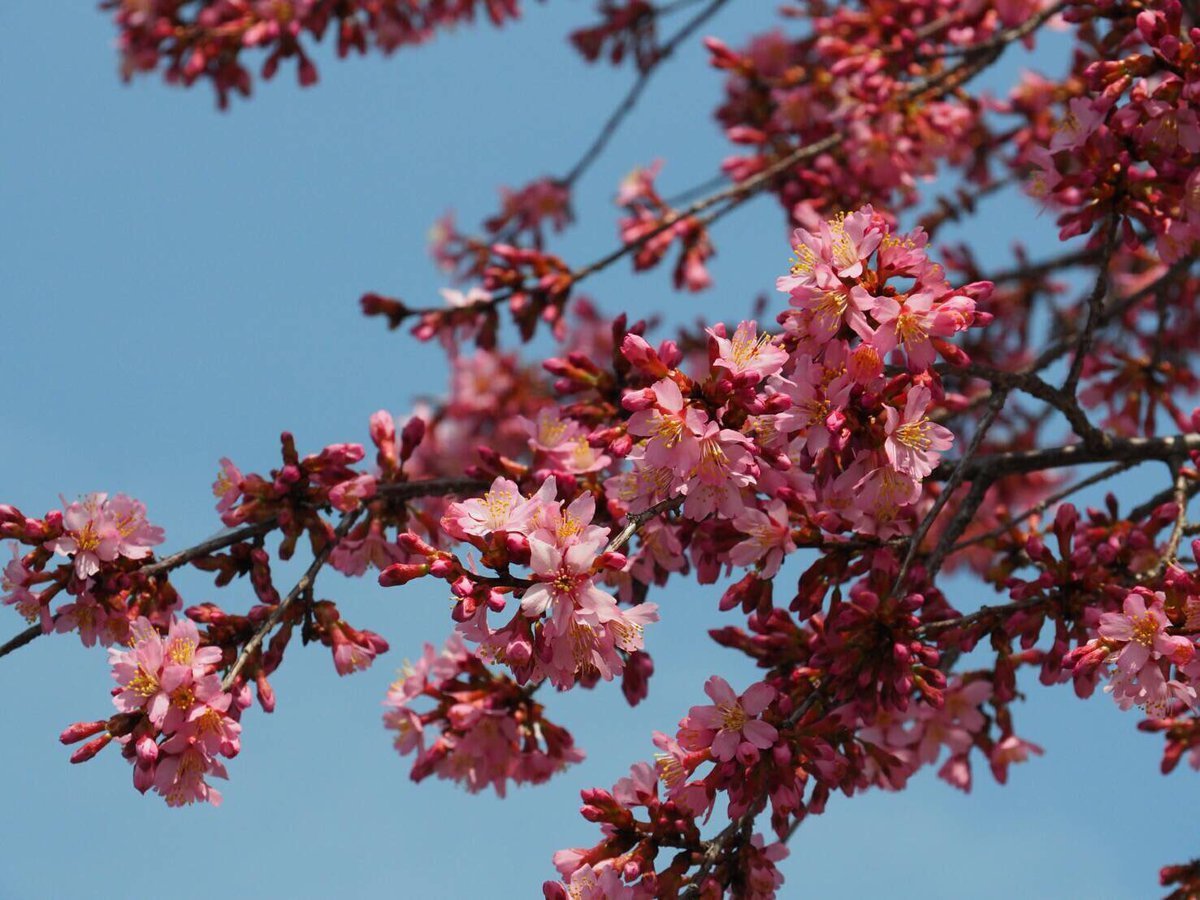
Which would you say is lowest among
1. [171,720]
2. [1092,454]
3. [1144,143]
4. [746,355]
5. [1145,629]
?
[171,720]

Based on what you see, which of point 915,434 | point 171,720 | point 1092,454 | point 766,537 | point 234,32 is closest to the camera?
point 915,434

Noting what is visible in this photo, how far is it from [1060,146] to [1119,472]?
1.01 meters

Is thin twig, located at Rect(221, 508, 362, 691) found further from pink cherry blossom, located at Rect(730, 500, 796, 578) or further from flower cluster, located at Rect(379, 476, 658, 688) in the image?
pink cherry blossom, located at Rect(730, 500, 796, 578)

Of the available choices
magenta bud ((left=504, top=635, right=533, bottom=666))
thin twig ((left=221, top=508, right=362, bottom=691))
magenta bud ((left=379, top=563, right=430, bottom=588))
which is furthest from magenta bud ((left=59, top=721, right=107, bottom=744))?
magenta bud ((left=504, top=635, right=533, bottom=666))

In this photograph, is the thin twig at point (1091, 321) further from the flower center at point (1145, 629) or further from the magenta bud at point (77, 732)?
the magenta bud at point (77, 732)

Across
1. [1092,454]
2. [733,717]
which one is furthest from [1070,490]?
[733,717]

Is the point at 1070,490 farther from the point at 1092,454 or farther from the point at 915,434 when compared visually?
the point at 915,434

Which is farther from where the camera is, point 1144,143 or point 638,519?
point 1144,143

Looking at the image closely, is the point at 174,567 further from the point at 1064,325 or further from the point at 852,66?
the point at 1064,325

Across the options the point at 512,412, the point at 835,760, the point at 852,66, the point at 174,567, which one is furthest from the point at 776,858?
the point at 512,412

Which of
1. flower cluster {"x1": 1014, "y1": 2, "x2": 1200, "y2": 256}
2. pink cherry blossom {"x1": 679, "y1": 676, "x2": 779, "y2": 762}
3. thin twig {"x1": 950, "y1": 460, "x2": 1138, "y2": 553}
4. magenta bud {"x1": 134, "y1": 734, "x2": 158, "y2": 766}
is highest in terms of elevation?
flower cluster {"x1": 1014, "y1": 2, "x2": 1200, "y2": 256}

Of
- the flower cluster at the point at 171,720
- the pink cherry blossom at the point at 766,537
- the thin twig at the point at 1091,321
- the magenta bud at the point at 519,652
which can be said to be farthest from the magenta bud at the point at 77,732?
the thin twig at the point at 1091,321

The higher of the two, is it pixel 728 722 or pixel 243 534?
pixel 243 534

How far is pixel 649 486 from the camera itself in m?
2.98
